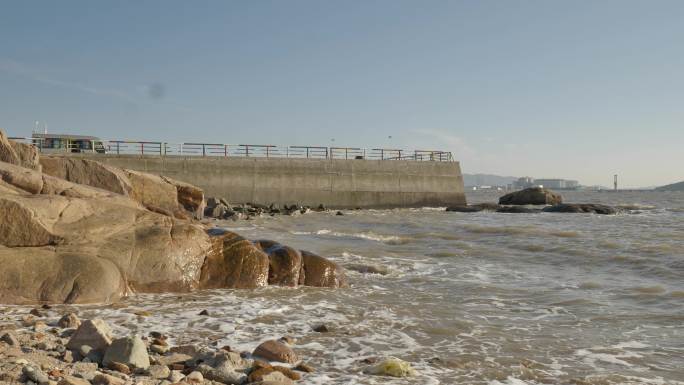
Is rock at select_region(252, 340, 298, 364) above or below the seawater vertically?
above

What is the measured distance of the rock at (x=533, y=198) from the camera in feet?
172

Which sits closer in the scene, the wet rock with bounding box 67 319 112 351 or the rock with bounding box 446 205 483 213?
the wet rock with bounding box 67 319 112 351

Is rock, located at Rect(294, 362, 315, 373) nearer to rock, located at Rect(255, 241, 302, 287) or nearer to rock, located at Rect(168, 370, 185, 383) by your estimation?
rock, located at Rect(168, 370, 185, 383)

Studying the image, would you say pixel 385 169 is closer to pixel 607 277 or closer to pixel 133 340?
pixel 607 277

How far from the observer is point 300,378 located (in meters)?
5.75

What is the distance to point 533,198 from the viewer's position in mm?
52594

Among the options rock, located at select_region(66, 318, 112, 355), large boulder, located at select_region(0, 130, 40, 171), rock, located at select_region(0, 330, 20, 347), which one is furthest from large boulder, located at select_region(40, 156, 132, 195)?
rock, located at select_region(66, 318, 112, 355)

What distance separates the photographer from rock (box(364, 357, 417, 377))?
5.98m

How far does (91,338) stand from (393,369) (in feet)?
9.97

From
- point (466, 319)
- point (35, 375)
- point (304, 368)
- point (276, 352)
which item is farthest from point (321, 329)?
point (35, 375)

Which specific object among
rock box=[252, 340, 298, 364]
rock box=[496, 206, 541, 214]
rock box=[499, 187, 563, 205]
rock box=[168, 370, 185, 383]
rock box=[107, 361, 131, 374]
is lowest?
rock box=[252, 340, 298, 364]

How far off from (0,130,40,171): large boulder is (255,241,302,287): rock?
5.89 meters

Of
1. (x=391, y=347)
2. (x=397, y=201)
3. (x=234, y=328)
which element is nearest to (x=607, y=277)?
(x=391, y=347)

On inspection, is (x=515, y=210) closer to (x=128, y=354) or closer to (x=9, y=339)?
(x=128, y=354)
